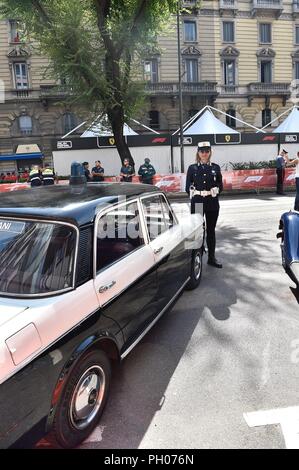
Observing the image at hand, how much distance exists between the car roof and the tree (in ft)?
37.2

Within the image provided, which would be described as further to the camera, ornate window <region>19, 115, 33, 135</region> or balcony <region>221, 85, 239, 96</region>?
balcony <region>221, 85, 239, 96</region>

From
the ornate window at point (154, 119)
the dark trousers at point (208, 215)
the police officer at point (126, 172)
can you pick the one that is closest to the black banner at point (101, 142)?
the police officer at point (126, 172)

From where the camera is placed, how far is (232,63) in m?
38.8

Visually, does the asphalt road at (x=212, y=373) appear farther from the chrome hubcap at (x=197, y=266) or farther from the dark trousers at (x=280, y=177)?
the dark trousers at (x=280, y=177)

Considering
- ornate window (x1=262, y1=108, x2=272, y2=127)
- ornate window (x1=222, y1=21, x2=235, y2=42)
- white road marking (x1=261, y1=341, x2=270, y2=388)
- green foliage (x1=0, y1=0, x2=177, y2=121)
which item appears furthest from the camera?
ornate window (x1=262, y1=108, x2=272, y2=127)

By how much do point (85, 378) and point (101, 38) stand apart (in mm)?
14158

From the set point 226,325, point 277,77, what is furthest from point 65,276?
point 277,77

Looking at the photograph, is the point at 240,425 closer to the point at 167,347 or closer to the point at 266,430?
the point at 266,430

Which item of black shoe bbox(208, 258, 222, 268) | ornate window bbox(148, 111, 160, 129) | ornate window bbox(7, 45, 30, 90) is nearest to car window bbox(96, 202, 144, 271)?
black shoe bbox(208, 258, 222, 268)

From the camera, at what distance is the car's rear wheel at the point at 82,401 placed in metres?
2.20

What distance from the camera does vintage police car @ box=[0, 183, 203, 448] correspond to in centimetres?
194

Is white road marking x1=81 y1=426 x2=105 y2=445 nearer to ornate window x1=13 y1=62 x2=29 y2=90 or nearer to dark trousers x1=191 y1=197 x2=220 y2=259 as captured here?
dark trousers x1=191 y1=197 x2=220 y2=259

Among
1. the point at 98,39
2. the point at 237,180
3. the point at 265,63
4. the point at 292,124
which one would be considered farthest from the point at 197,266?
the point at 265,63

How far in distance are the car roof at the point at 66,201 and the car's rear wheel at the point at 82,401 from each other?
37.8 inches
